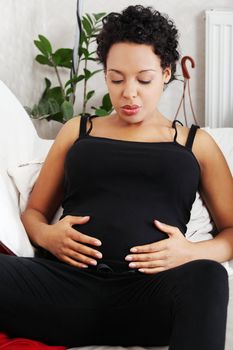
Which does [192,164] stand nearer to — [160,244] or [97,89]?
[160,244]

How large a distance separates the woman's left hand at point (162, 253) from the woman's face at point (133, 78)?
31 cm

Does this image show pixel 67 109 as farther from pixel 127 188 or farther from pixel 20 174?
pixel 127 188

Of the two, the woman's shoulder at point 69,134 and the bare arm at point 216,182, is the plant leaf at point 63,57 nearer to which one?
the woman's shoulder at point 69,134

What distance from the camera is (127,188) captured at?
141cm

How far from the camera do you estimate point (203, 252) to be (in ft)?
4.54

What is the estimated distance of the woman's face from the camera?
1.47 m

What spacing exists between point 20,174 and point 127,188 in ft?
1.24

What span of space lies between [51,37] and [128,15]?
1.59m

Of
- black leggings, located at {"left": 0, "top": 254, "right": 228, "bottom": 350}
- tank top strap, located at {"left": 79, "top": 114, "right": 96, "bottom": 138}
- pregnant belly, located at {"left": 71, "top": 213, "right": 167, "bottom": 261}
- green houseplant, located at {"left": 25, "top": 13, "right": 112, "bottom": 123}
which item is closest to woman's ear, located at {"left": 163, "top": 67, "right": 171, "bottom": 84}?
tank top strap, located at {"left": 79, "top": 114, "right": 96, "bottom": 138}

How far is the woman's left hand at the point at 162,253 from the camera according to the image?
1303 millimetres

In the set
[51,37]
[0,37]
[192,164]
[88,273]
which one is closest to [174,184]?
[192,164]

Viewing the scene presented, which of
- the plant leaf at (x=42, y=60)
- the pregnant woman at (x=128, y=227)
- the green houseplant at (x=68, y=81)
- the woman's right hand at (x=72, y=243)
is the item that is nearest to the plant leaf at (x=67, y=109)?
the green houseplant at (x=68, y=81)

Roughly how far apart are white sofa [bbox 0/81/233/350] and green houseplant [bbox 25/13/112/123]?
0.83 m

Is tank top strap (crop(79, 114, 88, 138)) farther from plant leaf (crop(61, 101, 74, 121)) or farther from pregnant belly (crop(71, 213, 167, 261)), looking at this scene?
plant leaf (crop(61, 101, 74, 121))
